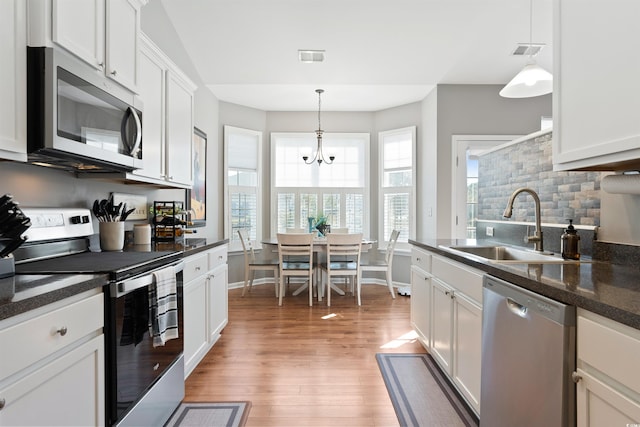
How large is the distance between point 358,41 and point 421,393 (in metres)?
3.25

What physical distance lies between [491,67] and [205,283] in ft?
12.6

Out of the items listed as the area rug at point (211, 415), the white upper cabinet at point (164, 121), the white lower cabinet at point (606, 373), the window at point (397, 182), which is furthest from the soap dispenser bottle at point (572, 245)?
the window at point (397, 182)

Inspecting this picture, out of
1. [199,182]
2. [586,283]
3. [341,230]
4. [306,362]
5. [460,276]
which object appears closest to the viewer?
[586,283]

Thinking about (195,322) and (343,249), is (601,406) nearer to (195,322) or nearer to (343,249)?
(195,322)

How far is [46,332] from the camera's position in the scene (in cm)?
104

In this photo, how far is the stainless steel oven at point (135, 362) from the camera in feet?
4.45

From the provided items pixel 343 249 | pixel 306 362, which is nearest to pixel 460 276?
pixel 306 362

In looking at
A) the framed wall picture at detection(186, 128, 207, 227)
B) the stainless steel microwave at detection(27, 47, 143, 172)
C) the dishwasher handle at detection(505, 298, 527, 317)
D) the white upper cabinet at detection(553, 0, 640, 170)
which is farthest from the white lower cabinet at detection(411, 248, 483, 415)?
the framed wall picture at detection(186, 128, 207, 227)

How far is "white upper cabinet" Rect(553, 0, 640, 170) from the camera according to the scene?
1.18 meters

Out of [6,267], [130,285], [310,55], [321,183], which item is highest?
[310,55]

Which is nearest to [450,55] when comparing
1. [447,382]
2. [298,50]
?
[298,50]

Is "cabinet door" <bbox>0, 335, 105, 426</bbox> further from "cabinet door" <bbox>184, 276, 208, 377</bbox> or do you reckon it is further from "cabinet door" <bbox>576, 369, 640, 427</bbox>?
"cabinet door" <bbox>576, 369, 640, 427</bbox>

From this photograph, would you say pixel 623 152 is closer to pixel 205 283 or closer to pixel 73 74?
pixel 73 74

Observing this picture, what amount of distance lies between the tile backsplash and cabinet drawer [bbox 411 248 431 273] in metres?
0.73
